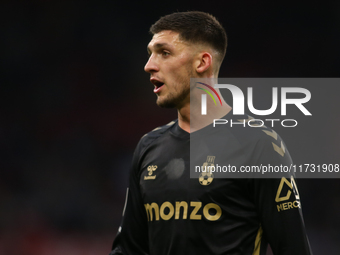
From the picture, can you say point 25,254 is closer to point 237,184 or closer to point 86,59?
point 86,59

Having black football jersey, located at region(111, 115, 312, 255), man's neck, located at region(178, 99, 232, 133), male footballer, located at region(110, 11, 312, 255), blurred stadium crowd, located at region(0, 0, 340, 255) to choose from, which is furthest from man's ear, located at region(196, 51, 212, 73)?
blurred stadium crowd, located at region(0, 0, 340, 255)

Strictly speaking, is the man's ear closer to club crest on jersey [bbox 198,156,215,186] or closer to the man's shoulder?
the man's shoulder

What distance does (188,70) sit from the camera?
2061 mm

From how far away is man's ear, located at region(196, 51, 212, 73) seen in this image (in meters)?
2.09

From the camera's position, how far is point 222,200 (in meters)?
1.82

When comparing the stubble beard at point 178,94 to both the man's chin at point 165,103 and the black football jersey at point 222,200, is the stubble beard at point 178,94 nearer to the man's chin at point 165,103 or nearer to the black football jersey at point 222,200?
the man's chin at point 165,103

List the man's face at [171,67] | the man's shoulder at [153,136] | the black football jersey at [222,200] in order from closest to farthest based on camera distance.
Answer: the black football jersey at [222,200], the man's face at [171,67], the man's shoulder at [153,136]

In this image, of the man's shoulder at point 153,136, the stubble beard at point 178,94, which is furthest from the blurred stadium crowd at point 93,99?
the stubble beard at point 178,94

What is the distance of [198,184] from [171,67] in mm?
615

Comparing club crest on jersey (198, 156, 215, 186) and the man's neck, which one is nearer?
club crest on jersey (198, 156, 215, 186)

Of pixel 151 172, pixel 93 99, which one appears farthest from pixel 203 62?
pixel 93 99

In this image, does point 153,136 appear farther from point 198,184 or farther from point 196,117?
point 198,184

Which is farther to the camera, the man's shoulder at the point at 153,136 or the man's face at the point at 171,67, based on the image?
the man's shoulder at the point at 153,136

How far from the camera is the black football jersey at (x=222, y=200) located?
176 cm
